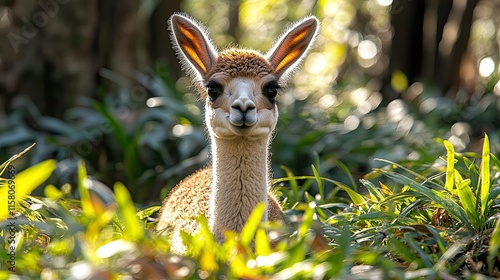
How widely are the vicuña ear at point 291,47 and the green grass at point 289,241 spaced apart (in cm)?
92

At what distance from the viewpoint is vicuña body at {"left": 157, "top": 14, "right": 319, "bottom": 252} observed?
5121 millimetres

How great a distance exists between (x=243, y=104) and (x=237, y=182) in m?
0.47

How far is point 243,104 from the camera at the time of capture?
4973 millimetres

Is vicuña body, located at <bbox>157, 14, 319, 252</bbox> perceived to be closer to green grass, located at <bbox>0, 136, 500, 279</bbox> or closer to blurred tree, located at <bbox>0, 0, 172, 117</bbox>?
green grass, located at <bbox>0, 136, 500, 279</bbox>

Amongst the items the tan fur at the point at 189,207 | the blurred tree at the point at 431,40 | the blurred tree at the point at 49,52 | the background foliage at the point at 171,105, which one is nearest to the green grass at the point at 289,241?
the tan fur at the point at 189,207

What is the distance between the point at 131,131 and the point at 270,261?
22.5ft

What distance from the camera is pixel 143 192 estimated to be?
924 cm

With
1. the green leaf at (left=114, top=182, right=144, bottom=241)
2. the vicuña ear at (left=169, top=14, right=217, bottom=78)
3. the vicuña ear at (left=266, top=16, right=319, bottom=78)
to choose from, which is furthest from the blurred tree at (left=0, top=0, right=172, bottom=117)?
the green leaf at (left=114, top=182, right=144, bottom=241)

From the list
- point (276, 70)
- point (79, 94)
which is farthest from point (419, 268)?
point (79, 94)

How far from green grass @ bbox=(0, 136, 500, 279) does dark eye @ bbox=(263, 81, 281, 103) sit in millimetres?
747

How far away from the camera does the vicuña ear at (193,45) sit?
5715 millimetres

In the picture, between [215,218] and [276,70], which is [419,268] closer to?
[215,218]

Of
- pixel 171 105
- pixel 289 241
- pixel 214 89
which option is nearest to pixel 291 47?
pixel 214 89

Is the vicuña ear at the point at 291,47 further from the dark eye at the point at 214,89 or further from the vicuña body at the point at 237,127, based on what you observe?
the dark eye at the point at 214,89
